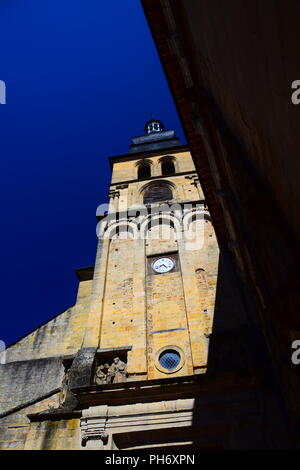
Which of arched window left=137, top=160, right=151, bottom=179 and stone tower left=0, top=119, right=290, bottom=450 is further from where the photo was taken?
arched window left=137, top=160, right=151, bottom=179

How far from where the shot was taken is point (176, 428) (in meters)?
7.21

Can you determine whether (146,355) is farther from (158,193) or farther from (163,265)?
(158,193)

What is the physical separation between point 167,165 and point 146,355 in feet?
38.1

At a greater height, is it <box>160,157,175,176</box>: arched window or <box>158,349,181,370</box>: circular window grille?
<box>160,157,175,176</box>: arched window

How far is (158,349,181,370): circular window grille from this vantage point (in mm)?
8656

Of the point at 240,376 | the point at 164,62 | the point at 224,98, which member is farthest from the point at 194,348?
the point at 164,62

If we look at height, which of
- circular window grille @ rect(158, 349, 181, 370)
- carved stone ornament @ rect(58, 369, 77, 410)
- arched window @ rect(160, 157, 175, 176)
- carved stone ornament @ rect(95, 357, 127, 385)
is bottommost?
carved stone ornament @ rect(58, 369, 77, 410)

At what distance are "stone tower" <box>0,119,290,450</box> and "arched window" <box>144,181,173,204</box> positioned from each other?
2.63 ft

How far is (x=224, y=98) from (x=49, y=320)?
345 inches

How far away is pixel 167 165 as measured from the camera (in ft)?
60.5

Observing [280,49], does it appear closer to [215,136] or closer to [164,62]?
[215,136]

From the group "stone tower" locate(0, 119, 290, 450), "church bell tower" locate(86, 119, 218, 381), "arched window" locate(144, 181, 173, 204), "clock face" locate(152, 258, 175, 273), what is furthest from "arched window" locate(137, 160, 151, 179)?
"clock face" locate(152, 258, 175, 273)

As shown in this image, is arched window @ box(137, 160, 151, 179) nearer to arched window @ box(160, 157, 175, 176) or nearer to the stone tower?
arched window @ box(160, 157, 175, 176)

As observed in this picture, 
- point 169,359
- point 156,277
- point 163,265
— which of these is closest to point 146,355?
Answer: point 169,359
